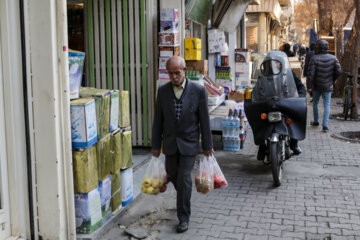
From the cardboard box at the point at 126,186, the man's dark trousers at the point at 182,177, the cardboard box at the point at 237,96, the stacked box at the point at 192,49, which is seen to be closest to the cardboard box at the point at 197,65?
the stacked box at the point at 192,49

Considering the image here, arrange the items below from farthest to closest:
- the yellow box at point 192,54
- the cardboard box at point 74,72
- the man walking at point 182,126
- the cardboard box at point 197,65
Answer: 1. the cardboard box at point 197,65
2. the yellow box at point 192,54
3. the man walking at point 182,126
4. the cardboard box at point 74,72

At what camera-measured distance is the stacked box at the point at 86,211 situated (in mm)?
4508

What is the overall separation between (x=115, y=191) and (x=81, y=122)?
1.12 meters

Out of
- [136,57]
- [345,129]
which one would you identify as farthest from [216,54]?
[136,57]

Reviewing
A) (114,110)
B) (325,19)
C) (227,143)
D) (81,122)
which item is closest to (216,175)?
(114,110)

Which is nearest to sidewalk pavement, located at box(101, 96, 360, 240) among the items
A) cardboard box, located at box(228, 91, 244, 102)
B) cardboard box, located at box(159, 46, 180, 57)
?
cardboard box, located at box(159, 46, 180, 57)

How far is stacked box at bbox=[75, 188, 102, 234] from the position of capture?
451cm

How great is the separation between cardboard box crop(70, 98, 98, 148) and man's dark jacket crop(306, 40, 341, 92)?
23.9 ft

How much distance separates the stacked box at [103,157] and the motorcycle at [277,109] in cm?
243

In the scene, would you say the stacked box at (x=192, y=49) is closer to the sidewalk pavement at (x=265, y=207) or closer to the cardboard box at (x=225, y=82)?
the sidewalk pavement at (x=265, y=207)

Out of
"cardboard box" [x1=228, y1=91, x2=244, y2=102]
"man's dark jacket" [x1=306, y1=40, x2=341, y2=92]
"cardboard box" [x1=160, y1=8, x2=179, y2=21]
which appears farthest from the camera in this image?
"cardboard box" [x1=228, y1=91, x2=244, y2=102]

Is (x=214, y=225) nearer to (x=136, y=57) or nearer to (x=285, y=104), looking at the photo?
(x=285, y=104)

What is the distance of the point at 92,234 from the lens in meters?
4.59

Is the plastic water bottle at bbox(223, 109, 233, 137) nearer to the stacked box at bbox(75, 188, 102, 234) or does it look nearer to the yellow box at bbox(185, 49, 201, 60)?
the yellow box at bbox(185, 49, 201, 60)
